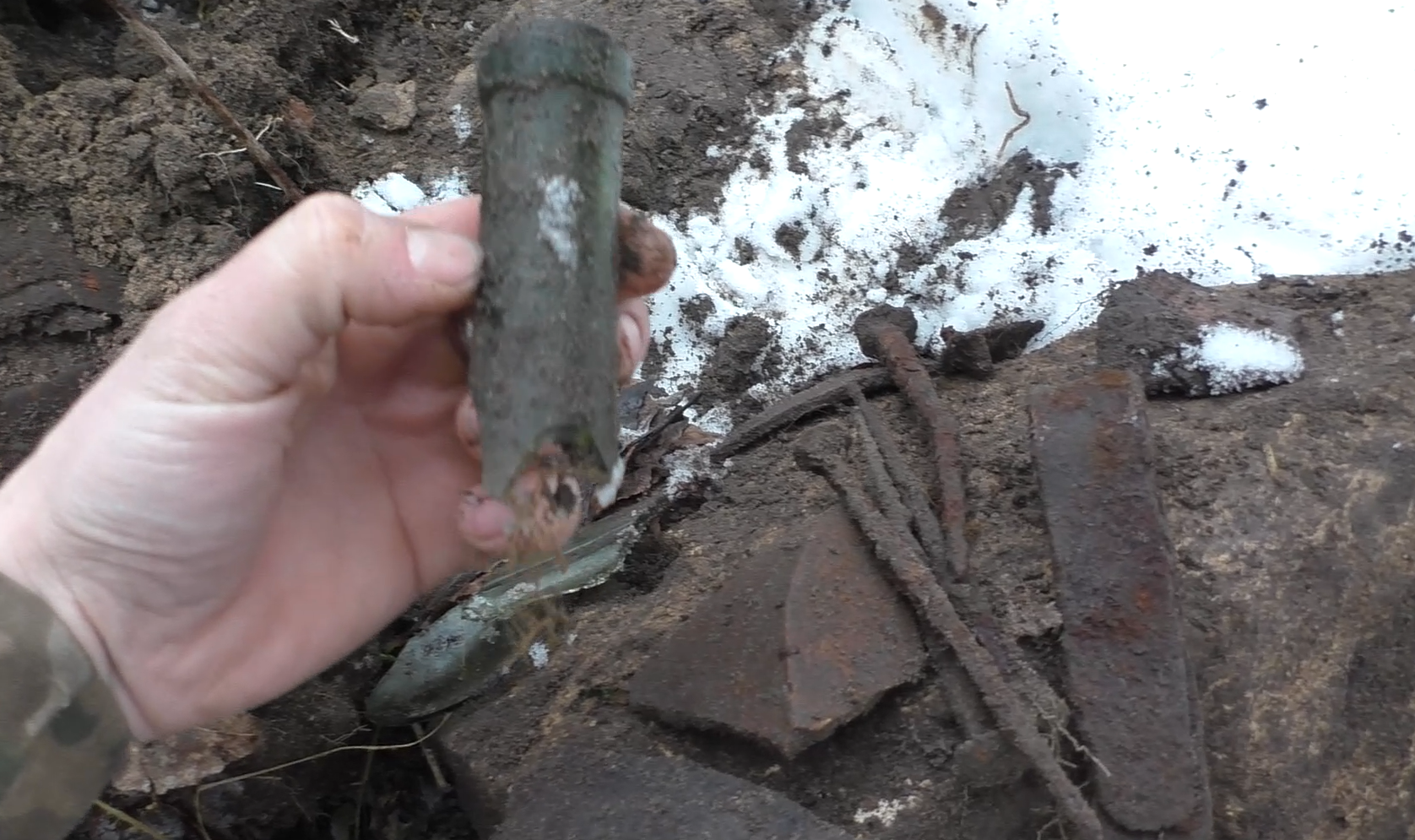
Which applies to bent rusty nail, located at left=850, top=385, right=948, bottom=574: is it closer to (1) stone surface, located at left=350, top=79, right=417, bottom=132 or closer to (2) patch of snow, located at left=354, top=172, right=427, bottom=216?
(2) patch of snow, located at left=354, top=172, right=427, bottom=216

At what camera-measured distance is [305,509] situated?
2.03m

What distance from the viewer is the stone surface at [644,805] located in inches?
72.7

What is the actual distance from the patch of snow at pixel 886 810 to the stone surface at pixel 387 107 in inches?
88.9

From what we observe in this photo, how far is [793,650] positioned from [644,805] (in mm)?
391

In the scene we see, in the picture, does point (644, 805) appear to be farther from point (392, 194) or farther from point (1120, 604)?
point (392, 194)

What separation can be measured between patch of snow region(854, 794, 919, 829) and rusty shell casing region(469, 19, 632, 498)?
89 centimetres

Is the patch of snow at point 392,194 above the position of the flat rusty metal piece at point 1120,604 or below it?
above

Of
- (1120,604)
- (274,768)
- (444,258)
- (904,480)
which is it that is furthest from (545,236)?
(274,768)

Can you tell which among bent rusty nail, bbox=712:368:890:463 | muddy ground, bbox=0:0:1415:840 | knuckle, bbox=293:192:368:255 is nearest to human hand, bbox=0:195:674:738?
knuckle, bbox=293:192:368:255

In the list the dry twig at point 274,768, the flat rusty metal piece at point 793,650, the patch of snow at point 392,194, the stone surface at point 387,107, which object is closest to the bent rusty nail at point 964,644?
the flat rusty metal piece at point 793,650

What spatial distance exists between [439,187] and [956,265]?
1454mm

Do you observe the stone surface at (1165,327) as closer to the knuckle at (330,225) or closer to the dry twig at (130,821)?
the knuckle at (330,225)

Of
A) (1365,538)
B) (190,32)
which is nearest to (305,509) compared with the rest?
(190,32)

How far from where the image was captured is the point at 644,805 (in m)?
1.91
